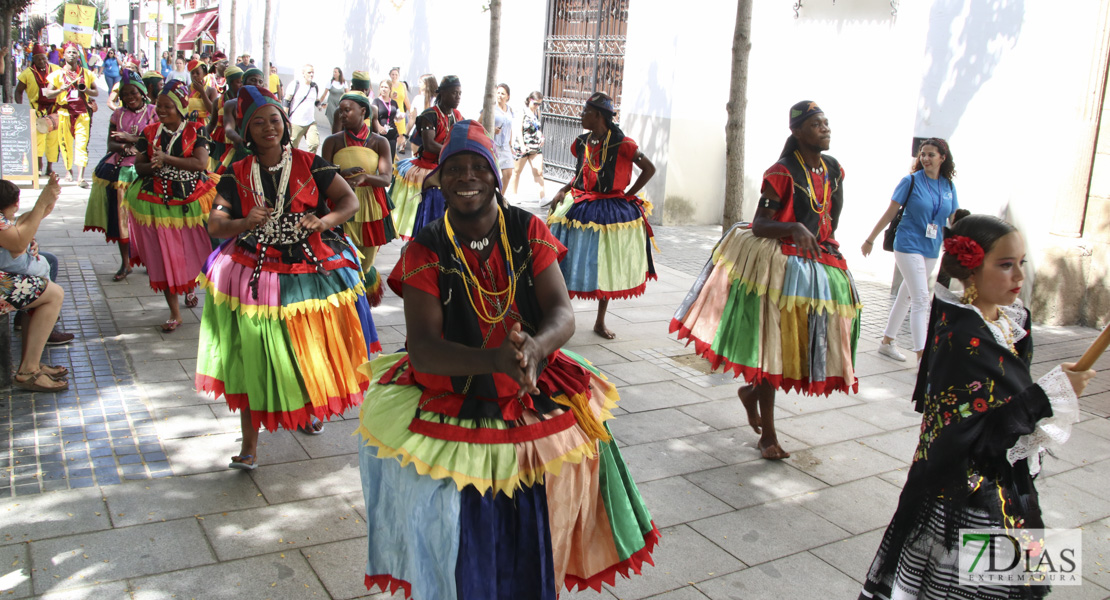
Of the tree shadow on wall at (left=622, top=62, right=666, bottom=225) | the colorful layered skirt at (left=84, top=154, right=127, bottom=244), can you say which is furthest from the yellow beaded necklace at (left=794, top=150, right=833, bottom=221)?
the tree shadow on wall at (left=622, top=62, right=666, bottom=225)

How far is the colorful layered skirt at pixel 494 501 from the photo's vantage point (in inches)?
110

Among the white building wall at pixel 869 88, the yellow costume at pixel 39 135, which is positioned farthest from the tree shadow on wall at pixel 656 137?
the yellow costume at pixel 39 135

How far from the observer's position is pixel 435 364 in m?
2.78

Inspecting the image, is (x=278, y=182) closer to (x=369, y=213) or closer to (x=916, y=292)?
(x=369, y=213)

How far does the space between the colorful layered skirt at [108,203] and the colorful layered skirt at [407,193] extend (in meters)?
2.79

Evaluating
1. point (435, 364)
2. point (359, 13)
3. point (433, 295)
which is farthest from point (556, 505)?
point (359, 13)

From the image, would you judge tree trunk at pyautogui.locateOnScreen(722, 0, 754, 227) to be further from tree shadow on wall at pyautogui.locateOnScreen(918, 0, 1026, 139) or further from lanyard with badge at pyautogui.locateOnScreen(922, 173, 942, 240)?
tree shadow on wall at pyautogui.locateOnScreen(918, 0, 1026, 139)

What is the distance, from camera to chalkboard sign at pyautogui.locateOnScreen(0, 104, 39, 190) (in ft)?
44.8

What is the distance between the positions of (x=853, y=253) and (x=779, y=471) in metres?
7.32

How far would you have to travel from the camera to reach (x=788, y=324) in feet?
17.0

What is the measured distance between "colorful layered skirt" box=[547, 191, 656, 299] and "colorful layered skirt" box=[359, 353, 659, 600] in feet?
15.8

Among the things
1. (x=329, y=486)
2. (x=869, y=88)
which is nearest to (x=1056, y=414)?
(x=329, y=486)

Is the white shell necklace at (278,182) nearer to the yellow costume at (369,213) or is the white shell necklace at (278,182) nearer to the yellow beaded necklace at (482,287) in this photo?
the yellow beaded necklace at (482,287)

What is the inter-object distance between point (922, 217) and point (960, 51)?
11.4ft
